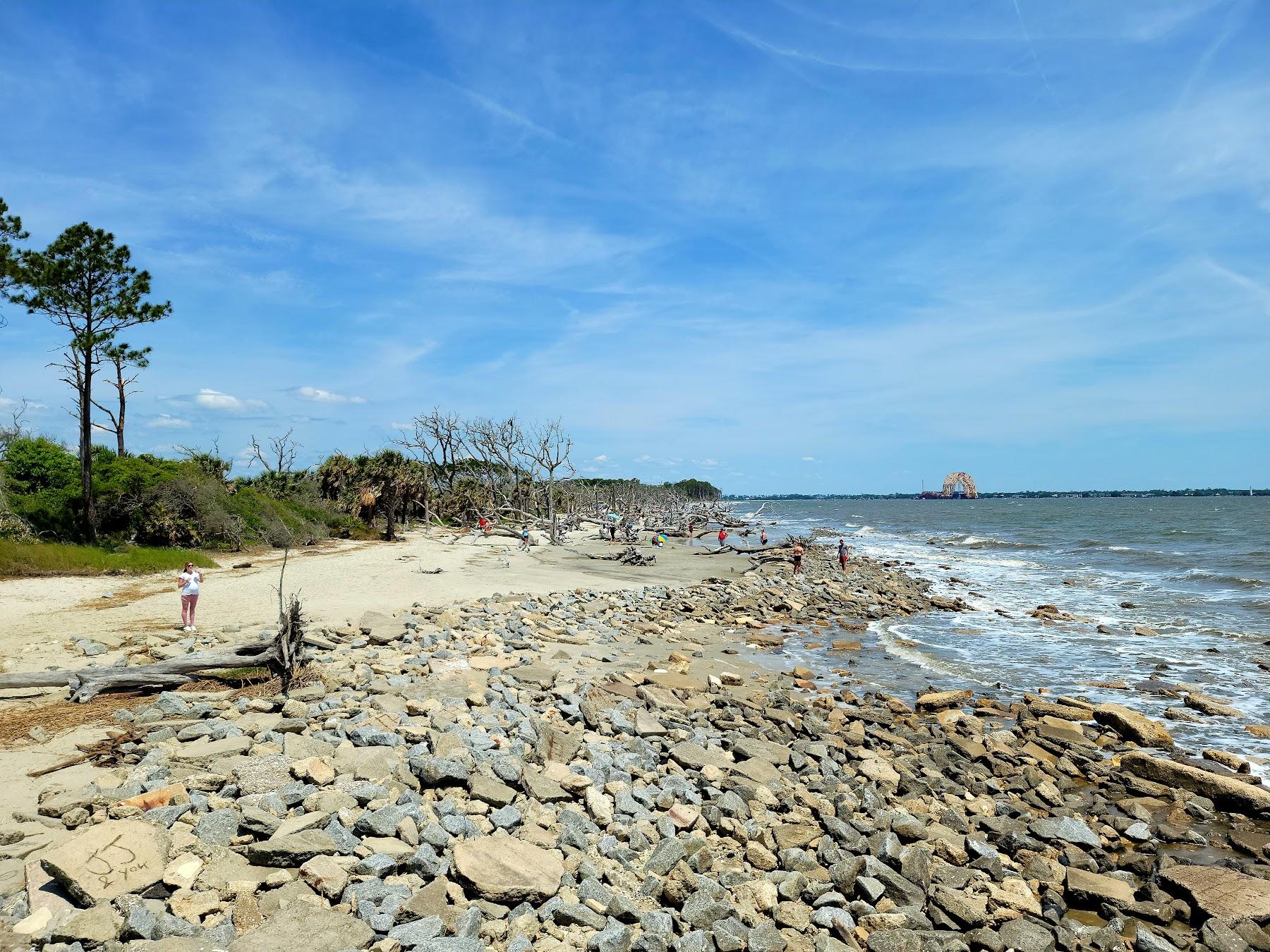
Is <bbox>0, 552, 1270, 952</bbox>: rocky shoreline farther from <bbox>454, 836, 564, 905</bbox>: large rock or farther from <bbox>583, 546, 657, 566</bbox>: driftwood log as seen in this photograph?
<bbox>583, 546, 657, 566</bbox>: driftwood log

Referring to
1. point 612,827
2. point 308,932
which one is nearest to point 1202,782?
point 612,827

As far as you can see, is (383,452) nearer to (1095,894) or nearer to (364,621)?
(364,621)

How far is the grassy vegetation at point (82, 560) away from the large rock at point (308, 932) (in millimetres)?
17349

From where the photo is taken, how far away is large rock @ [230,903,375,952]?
391 centimetres

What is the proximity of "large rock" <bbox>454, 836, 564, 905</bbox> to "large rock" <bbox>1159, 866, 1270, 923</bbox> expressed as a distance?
5.48 m

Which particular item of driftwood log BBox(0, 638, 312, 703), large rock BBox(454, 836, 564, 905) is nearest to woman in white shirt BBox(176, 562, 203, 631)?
driftwood log BBox(0, 638, 312, 703)

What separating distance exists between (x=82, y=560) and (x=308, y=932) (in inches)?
861

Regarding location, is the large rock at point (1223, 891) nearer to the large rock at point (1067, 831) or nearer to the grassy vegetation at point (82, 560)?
the large rock at point (1067, 831)

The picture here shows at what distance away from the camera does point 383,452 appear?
3944 cm

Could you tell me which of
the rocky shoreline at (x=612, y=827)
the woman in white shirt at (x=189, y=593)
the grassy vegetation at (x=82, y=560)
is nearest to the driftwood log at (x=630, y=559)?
the grassy vegetation at (x=82, y=560)

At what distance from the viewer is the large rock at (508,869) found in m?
4.72

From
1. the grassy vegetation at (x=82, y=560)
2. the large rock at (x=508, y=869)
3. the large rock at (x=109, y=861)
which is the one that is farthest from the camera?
the grassy vegetation at (x=82, y=560)

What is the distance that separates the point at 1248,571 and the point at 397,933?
3948cm

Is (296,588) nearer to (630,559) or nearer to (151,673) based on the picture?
(151,673)
